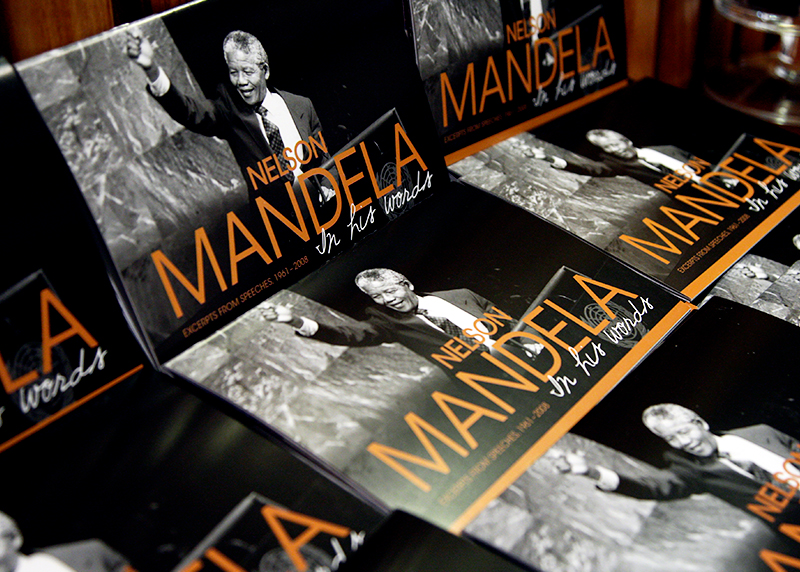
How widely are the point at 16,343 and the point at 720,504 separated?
1.99 feet

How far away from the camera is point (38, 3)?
0.59 m

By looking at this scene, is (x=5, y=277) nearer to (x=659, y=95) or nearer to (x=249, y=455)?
(x=249, y=455)

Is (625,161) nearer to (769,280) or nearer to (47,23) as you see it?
(769,280)

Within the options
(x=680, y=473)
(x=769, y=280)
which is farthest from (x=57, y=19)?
(x=769, y=280)

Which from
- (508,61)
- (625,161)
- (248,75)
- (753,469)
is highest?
(248,75)

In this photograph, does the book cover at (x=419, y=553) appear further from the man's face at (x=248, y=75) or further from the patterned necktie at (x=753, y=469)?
the man's face at (x=248, y=75)

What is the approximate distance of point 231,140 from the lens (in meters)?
0.68

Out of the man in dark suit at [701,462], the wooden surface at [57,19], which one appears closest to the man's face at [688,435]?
the man in dark suit at [701,462]

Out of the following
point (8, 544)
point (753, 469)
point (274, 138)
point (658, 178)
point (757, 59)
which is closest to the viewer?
point (8, 544)

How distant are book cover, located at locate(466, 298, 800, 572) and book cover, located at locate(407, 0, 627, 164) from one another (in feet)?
1.29

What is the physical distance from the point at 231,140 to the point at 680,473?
1.72ft

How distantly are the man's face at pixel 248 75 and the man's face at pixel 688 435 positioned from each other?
0.51m

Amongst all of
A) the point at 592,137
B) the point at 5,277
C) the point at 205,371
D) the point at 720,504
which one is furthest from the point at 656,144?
the point at 5,277

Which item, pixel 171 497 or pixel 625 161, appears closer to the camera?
pixel 171 497
